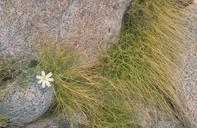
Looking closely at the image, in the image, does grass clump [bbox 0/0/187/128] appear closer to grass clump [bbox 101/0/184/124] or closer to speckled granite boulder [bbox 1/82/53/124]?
grass clump [bbox 101/0/184/124]

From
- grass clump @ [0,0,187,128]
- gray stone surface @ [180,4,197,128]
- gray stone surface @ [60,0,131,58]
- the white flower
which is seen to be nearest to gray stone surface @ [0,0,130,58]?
gray stone surface @ [60,0,131,58]

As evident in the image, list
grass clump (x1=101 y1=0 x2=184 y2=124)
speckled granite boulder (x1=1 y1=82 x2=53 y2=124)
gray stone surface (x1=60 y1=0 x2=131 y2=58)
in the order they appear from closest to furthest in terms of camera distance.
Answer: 1. speckled granite boulder (x1=1 y1=82 x2=53 y2=124)
2. gray stone surface (x1=60 y1=0 x2=131 y2=58)
3. grass clump (x1=101 y1=0 x2=184 y2=124)

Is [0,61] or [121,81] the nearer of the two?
[0,61]

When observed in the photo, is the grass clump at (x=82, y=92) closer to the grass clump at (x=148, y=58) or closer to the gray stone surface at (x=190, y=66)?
the grass clump at (x=148, y=58)

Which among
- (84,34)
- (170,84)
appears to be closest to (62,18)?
(84,34)

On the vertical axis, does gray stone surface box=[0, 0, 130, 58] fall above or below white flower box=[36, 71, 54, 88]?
above

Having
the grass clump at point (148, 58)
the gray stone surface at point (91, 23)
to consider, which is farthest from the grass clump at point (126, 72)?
the gray stone surface at point (91, 23)

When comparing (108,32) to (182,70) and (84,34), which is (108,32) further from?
(182,70)
